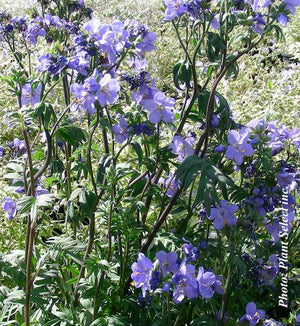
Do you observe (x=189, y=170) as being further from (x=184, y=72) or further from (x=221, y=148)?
(x=184, y=72)

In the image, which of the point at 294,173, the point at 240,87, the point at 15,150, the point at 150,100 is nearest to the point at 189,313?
the point at 294,173

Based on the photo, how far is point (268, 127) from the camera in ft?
6.04

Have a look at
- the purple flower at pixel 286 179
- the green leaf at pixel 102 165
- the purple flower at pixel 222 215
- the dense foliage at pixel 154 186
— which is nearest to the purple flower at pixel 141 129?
the dense foliage at pixel 154 186

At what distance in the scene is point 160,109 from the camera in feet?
6.13

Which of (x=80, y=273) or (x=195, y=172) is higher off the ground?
(x=195, y=172)

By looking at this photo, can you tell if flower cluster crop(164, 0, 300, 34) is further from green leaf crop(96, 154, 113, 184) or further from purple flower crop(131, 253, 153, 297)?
purple flower crop(131, 253, 153, 297)

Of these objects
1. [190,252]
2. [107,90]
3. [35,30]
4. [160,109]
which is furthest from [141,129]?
[35,30]

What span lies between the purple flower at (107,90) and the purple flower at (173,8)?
36 cm

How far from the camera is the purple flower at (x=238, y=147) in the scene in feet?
5.71

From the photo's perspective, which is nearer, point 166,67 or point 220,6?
point 220,6

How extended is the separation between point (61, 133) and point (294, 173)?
0.86 metres

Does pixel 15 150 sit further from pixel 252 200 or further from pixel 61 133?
pixel 252 200

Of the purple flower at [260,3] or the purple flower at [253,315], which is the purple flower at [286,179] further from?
the purple flower at [260,3]

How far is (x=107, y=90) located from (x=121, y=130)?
35 cm
